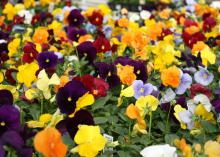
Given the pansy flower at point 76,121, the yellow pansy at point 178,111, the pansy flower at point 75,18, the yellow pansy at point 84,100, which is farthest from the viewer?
the pansy flower at point 75,18

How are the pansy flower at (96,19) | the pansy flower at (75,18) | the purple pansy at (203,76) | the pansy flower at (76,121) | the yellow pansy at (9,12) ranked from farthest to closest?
the yellow pansy at (9,12) < the pansy flower at (96,19) < the pansy flower at (75,18) < the purple pansy at (203,76) < the pansy flower at (76,121)

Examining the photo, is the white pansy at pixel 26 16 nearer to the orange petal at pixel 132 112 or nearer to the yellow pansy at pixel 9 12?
the yellow pansy at pixel 9 12

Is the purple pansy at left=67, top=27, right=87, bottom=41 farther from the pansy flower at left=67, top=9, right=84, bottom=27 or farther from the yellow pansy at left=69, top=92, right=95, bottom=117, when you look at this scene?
the yellow pansy at left=69, top=92, right=95, bottom=117

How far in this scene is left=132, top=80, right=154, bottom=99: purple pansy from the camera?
1.83 meters

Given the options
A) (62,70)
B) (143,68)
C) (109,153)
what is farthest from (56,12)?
(109,153)

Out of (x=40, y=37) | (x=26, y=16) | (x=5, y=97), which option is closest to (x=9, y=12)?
(x=26, y=16)

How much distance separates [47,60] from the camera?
7.03 feet

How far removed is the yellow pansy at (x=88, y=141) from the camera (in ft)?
4.43

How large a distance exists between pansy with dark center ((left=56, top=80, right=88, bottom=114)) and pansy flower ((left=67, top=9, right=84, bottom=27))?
5.60 feet

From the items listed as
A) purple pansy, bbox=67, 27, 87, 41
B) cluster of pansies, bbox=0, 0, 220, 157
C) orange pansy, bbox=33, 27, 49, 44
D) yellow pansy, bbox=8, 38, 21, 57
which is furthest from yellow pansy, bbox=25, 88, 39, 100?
purple pansy, bbox=67, 27, 87, 41

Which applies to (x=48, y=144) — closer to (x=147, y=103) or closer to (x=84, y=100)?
(x=84, y=100)

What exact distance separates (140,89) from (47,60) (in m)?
0.50

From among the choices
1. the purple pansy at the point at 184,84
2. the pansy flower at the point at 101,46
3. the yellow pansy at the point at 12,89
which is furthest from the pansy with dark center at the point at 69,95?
the pansy flower at the point at 101,46

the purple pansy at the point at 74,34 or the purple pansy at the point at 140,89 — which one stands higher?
the purple pansy at the point at 74,34
